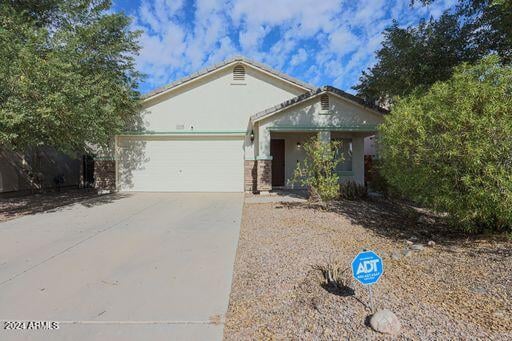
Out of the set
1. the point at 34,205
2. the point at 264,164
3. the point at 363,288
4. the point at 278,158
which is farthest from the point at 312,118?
the point at 34,205

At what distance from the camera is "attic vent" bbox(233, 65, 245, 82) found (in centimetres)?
1366

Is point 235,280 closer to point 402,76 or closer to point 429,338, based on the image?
point 429,338

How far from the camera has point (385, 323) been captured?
290cm

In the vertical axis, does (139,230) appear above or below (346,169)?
below

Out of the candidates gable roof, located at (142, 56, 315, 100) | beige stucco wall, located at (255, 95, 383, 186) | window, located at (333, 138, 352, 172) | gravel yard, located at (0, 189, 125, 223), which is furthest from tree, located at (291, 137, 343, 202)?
gravel yard, located at (0, 189, 125, 223)

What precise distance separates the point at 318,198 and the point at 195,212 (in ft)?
11.8

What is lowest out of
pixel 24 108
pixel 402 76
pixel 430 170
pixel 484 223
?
pixel 484 223

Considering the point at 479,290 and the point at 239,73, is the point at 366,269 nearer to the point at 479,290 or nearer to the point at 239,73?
the point at 479,290

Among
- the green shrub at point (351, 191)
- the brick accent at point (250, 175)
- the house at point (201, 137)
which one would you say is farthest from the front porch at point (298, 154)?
the green shrub at point (351, 191)

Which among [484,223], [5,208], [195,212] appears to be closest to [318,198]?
[195,212]

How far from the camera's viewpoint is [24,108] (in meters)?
7.46

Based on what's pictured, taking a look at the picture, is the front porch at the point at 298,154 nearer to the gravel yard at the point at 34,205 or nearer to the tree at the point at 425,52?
the tree at the point at 425,52

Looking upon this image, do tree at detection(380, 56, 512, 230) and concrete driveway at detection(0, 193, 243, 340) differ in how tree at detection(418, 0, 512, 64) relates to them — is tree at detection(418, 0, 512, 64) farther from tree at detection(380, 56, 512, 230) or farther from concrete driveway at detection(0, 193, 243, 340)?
concrete driveway at detection(0, 193, 243, 340)

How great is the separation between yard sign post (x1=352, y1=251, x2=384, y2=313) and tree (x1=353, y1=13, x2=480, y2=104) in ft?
26.9
